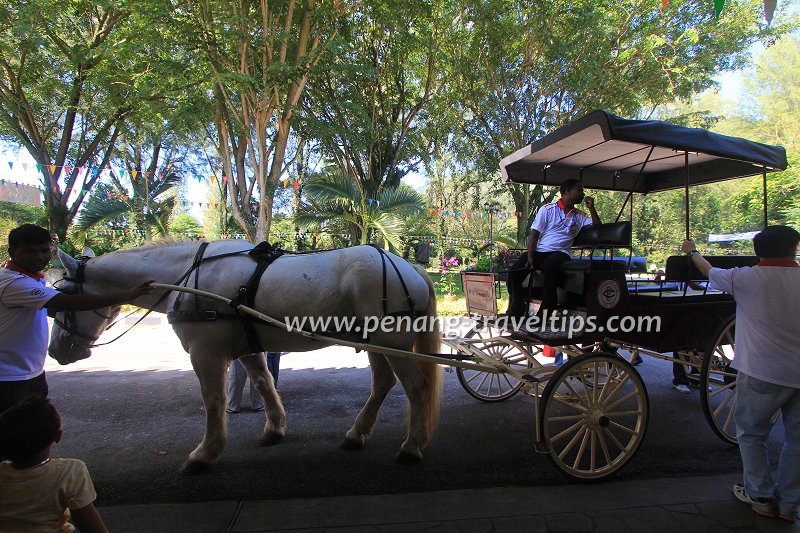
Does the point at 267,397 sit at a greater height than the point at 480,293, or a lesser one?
lesser

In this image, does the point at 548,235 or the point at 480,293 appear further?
the point at 480,293

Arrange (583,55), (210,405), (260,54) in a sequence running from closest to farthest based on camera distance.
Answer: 1. (210,405)
2. (260,54)
3. (583,55)

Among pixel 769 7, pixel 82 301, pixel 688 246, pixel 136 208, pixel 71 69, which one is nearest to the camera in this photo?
pixel 82 301

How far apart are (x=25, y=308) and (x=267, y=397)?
1.82 meters

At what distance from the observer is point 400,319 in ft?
10.2

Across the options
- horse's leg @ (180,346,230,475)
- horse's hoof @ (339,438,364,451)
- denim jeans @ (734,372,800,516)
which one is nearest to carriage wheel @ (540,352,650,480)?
denim jeans @ (734,372,800,516)

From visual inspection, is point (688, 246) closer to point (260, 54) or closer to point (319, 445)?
point (319, 445)

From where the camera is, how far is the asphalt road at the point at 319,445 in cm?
283

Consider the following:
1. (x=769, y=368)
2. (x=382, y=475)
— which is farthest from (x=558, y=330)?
(x=382, y=475)

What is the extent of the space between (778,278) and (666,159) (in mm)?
2132

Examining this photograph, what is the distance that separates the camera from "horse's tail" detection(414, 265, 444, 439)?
129 inches

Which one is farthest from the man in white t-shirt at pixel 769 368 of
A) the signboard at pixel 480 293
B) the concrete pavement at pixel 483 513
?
the signboard at pixel 480 293

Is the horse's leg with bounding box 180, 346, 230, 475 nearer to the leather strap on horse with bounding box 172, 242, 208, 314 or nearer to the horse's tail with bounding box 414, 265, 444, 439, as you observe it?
the leather strap on horse with bounding box 172, 242, 208, 314

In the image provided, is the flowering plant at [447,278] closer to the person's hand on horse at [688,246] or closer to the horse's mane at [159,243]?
the person's hand on horse at [688,246]
